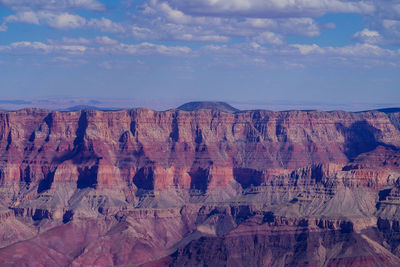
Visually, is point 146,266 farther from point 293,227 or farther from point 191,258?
point 293,227

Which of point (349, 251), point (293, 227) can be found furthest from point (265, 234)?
point (349, 251)

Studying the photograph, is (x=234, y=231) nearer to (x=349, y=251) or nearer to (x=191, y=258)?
(x=191, y=258)

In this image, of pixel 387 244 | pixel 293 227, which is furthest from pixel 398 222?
pixel 293 227

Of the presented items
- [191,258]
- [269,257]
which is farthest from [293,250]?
[191,258]

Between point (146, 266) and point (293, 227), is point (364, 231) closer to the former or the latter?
point (293, 227)

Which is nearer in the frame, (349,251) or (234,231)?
(349,251)

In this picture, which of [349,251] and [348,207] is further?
[348,207]
